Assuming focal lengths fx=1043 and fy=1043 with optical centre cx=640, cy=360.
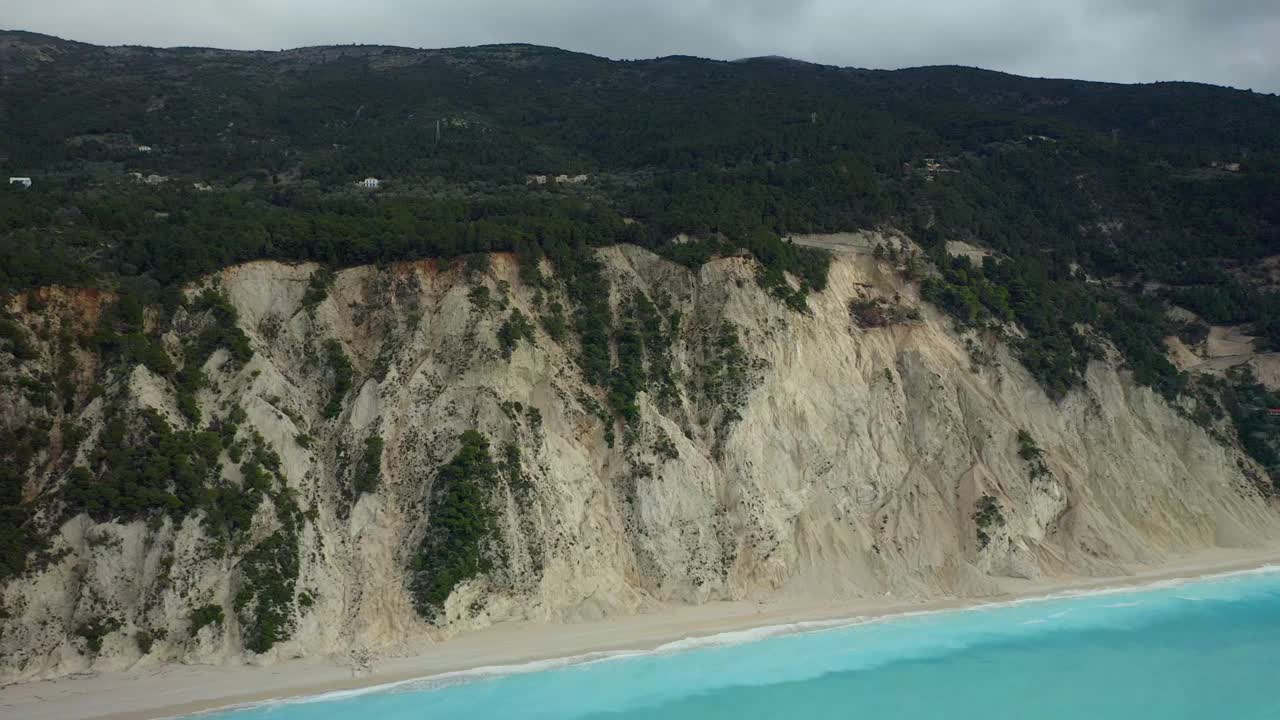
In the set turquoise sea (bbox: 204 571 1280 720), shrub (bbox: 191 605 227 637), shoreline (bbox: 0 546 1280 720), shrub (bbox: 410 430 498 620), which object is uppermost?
shrub (bbox: 410 430 498 620)

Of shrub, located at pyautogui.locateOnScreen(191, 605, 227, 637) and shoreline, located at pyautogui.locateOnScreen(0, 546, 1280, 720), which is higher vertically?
shrub, located at pyautogui.locateOnScreen(191, 605, 227, 637)

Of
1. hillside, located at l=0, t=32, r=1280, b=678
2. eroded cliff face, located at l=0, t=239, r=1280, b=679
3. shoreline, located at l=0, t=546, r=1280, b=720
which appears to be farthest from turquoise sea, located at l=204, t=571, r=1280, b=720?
hillside, located at l=0, t=32, r=1280, b=678

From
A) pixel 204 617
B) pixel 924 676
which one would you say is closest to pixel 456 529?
pixel 204 617

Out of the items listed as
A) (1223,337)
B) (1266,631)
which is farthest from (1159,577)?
(1223,337)

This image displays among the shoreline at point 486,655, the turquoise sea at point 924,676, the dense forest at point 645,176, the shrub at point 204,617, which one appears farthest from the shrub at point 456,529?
the dense forest at point 645,176

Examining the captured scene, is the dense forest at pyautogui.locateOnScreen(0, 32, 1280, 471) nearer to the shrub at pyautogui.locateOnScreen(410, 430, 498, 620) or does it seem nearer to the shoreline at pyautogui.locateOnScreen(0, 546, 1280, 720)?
the shrub at pyautogui.locateOnScreen(410, 430, 498, 620)

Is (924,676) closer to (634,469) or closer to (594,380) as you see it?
(634,469)

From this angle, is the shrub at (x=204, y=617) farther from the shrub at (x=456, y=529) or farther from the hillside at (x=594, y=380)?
the shrub at (x=456, y=529)

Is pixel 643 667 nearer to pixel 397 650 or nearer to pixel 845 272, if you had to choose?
pixel 397 650
